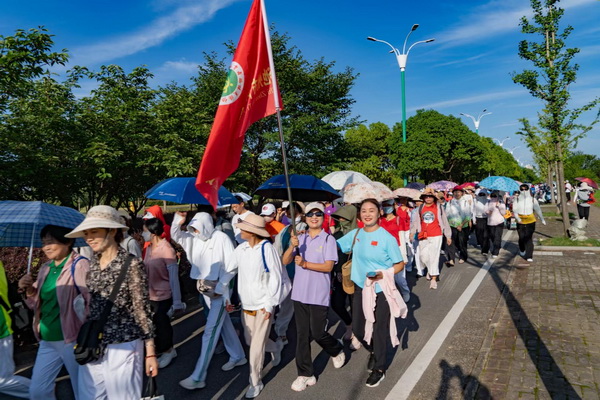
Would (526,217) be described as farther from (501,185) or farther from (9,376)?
(9,376)

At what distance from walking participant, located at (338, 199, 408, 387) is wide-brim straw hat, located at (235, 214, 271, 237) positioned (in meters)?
1.06

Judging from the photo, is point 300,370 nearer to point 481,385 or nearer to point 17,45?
point 481,385

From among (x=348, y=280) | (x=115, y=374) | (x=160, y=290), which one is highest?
(x=348, y=280)

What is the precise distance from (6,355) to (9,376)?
26 centimetres

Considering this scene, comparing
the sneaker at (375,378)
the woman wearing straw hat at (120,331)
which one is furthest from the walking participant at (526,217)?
the woman wearing straw hat at (120,331)

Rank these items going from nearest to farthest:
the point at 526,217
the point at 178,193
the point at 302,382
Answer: the point at 302,382, the point at 178,193, the point at 526,217

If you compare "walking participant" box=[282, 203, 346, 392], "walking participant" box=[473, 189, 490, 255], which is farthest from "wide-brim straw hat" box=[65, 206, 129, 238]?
"walking participant" box=[473, 189, 490, 255]

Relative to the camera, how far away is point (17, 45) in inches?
294

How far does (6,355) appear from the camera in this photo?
3371mm

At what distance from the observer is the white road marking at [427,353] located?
3.83 metres

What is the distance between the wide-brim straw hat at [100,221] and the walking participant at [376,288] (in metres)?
2.34

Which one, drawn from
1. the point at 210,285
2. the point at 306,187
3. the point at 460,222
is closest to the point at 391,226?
the point at 306,187

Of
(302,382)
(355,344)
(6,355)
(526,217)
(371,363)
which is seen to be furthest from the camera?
(526,217)

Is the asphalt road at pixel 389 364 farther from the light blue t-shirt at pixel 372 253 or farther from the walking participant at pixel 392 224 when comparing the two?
the light blue t-shirt at pixel 372 253
